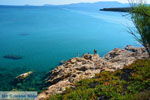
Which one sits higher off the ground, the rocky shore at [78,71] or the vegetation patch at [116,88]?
the vegetation patch at [116,88]

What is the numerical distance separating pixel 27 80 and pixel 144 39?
2489 centimetres

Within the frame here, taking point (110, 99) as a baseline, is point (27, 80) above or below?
below

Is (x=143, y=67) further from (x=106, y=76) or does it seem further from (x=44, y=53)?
(x=44, y=53)

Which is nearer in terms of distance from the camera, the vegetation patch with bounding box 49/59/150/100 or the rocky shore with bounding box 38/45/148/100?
the vegetation patch with bounding box 49/59/150/100

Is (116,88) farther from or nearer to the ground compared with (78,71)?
farther from the ground

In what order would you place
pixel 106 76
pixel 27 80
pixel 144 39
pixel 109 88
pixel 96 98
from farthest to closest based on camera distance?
pixel 27 80 < pixel 106 76 < pixel 109 88 < pixel 96 98 < pixel 144 39

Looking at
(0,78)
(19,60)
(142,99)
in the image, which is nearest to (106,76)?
(142,99)

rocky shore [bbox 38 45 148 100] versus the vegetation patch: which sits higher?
the vegetation patch

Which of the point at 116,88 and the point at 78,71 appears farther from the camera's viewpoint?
the point at 78,71

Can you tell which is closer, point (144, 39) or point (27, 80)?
point (144, 39)

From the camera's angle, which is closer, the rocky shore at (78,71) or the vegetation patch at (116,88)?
the vegetation patch at (116,88)

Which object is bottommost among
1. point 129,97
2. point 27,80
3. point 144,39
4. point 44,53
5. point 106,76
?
point 44,53

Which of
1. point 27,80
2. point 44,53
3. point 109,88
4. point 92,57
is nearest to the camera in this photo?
point 109,88

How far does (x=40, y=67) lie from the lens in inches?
1684
